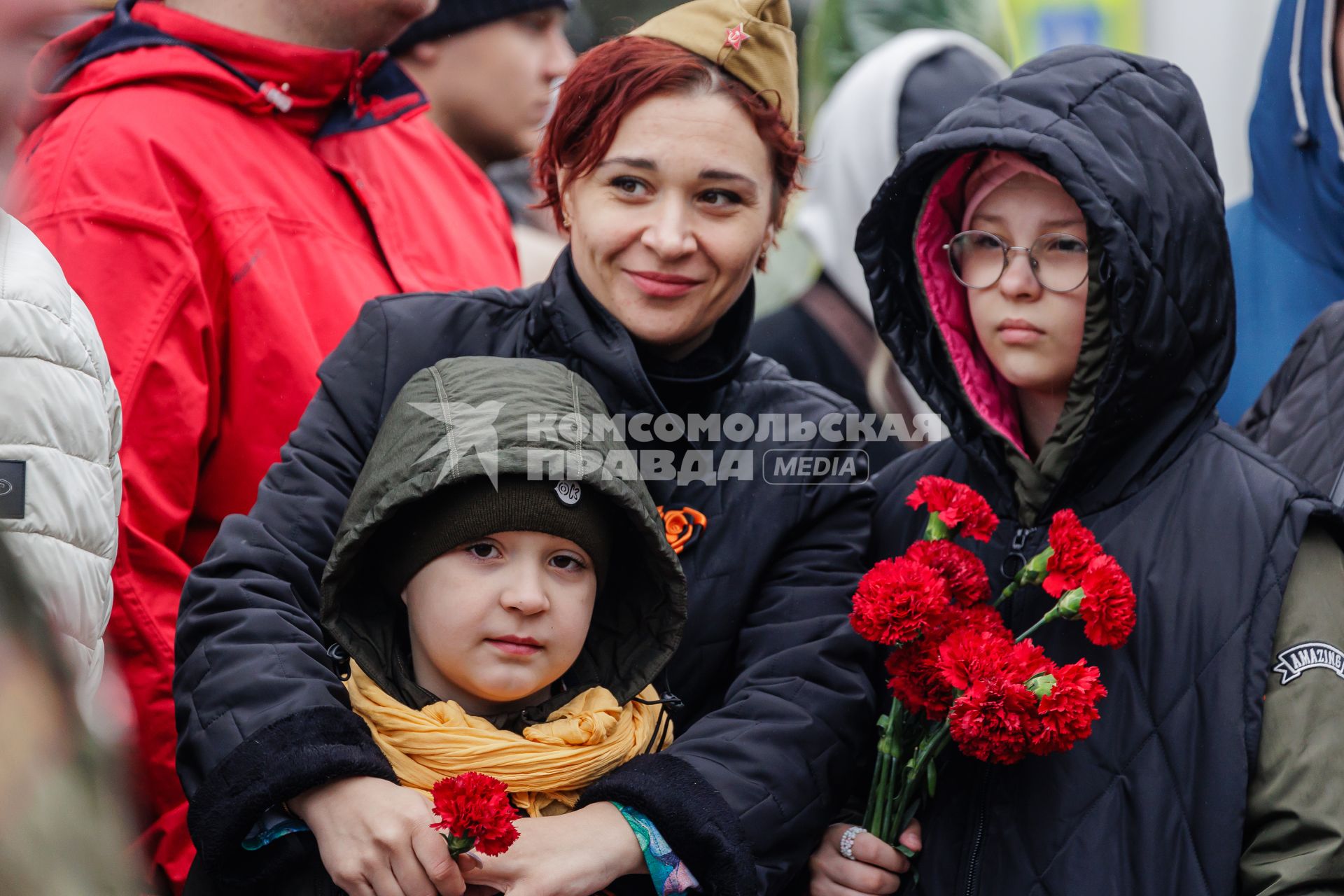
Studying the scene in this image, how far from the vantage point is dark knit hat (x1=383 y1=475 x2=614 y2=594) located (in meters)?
2.32

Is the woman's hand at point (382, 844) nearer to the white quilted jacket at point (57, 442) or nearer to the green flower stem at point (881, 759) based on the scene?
the white quilted jacket at point (57, 442)

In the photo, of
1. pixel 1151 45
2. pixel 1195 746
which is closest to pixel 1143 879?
pixel 1195 746

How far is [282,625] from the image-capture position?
2334 millimetres

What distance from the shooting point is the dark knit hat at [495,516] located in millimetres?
2320

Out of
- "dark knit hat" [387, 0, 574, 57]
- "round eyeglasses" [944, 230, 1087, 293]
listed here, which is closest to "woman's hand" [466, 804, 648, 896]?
"round eyeglasses" [944, 230, 1087, 293]

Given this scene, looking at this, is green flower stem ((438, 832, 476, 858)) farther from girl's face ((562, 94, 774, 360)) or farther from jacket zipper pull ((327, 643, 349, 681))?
girl's face ((562, 94, 774, 360))

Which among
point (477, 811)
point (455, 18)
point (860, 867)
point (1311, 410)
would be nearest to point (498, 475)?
point (477, 811)

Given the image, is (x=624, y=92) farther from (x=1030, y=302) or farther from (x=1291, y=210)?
(x=1291, y=210)

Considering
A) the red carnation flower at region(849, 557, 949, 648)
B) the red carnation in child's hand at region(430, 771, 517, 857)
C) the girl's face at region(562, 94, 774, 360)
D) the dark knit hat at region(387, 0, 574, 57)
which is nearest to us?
the red carnation in child's hand at region(430, 771, 517, 857)

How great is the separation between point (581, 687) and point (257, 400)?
98 centimetres

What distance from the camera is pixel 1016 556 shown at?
104 inches

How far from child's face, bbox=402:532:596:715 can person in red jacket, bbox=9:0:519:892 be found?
232mm

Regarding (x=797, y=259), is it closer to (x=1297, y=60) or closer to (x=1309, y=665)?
(x=1297, y=60)

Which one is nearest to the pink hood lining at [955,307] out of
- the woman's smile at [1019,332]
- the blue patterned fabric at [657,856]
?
the woman's smile at [1019,332]
